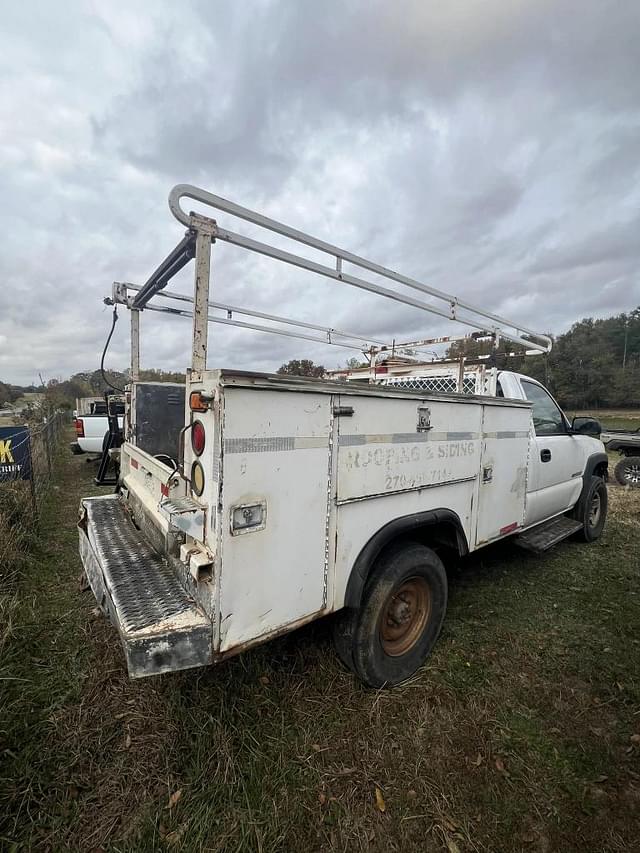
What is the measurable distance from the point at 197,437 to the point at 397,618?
177 centimetres

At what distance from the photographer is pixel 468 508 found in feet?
9.89

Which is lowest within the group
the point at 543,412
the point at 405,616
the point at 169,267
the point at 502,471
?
the point at 405,616

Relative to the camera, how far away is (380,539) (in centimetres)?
229

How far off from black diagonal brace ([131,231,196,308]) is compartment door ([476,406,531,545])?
241 centimetres

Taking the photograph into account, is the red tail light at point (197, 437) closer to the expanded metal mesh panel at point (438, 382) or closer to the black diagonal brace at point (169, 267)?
the black diagonal brace at point (169, 267)

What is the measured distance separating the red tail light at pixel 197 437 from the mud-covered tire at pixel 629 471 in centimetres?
1094

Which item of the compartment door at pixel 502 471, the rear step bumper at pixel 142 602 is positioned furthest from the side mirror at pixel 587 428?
the rear step bumper at pixel 142 602

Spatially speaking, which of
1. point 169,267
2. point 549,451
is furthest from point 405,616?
point 169,267

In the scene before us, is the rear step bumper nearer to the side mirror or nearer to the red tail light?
the red tail light

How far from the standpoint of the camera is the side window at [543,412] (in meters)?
4.21

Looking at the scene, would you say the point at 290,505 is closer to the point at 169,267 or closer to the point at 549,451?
A: the point at 169,267

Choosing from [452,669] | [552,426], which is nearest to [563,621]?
[452,669]

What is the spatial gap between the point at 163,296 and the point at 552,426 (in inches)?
170

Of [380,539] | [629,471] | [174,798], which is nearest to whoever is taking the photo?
[174,798]
